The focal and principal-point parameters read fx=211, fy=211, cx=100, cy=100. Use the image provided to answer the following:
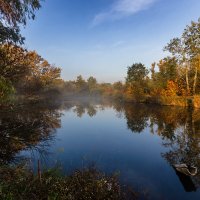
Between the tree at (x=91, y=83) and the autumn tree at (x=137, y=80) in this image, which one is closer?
the autumn tree at (x=137, y=80)

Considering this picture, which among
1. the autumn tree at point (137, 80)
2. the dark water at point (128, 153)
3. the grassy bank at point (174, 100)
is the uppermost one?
the autumn tree at point (137, 80)

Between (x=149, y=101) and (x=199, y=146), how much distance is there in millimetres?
40533

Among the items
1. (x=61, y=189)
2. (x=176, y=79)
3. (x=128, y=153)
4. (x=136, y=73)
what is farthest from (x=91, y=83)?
(x=61, y=189)

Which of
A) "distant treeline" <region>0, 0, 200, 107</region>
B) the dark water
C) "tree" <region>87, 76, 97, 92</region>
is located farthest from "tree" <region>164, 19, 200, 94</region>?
"tree" <region>87, 76, 97, 92</region>

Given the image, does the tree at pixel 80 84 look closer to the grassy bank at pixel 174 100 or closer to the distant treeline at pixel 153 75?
the distant treeline at pixel 153 75

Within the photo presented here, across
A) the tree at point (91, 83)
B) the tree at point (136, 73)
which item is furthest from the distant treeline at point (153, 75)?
the tree at point (91, 83)

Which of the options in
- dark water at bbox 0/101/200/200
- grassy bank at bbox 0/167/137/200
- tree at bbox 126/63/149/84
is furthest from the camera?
tree at bbox 126/63/149/84

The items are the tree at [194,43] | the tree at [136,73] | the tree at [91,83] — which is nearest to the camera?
the tree at [194,43]

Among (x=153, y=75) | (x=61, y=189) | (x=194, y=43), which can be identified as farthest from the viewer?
(x=153, y=75)

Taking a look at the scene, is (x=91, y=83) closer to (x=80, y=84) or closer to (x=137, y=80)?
(x=80, y=84)

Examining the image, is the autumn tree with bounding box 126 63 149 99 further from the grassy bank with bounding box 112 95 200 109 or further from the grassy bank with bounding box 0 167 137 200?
the grassy bank with bounding box 0 167 137 200

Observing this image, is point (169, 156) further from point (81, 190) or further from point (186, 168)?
point (81, 190)

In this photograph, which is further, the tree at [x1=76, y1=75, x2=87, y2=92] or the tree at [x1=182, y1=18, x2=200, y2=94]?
the tree at [x1=76, y1=75, x2=87, y2=92]

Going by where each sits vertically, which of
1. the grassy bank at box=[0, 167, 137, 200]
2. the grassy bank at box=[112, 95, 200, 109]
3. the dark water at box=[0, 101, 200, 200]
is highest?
the grassy bank at box=[112, 95, 200, 109]
